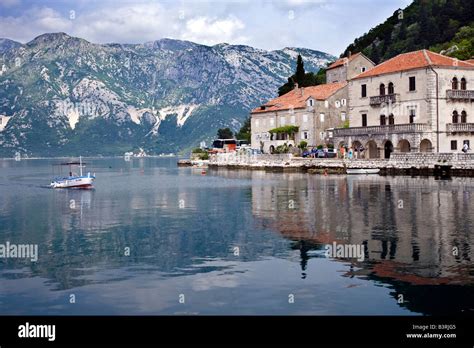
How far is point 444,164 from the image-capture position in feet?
227

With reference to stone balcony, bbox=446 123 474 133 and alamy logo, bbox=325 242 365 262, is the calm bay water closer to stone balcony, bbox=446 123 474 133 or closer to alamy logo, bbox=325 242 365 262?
alamy logo, bbox=325 242 365 262

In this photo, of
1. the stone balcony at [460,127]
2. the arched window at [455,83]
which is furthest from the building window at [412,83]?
the stone balcony at [460,127]

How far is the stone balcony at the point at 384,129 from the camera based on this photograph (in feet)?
249

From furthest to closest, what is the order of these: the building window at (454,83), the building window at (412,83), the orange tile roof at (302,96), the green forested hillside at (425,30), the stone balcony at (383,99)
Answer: the green forested hillside at (425,30) < the orange tile roof at (302,96) < the stone balcony at (383,99) < the building window at (412,83) < the building window at (454,83)

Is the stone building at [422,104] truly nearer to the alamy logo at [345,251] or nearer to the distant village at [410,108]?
the distant village at [410,108]

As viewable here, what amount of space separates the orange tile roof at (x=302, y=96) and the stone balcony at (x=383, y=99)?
57.0ft
